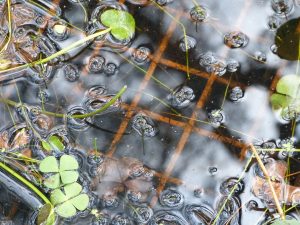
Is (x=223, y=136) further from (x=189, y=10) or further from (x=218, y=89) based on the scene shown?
(x=189, y=10)

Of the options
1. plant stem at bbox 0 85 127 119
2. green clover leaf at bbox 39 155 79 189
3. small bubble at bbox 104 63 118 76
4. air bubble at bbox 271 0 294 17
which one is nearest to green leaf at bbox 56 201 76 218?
green clover leaf at bbox 39 155 79 189

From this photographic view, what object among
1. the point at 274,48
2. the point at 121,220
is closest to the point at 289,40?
the point at 274,48

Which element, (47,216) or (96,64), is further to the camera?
(96,64)

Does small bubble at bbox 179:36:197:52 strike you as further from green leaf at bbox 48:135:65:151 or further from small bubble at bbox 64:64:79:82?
green leaf at bbox 48:135:65:151

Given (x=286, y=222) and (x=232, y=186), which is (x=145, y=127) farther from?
(x=286, y=222)

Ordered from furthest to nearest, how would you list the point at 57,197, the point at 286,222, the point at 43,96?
the point at 43,96, the point at 57,197, the point at 286,222

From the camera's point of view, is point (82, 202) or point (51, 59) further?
point (51, 59)

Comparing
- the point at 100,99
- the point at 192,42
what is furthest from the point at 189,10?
the point at 100,99
